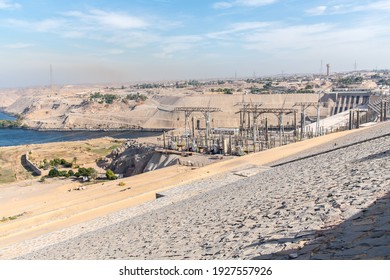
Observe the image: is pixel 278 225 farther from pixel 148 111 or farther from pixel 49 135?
pixel 148 111

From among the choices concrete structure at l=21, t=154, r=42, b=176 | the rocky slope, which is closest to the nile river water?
concrete structure at l=21, t=154, r=42, b=176

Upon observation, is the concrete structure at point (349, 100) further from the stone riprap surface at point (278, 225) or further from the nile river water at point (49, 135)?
the stone riprap surface at point (278, 225)

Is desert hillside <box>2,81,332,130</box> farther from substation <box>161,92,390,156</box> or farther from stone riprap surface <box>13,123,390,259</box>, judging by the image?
stone riprap surface <box>13,123,390,259</box>

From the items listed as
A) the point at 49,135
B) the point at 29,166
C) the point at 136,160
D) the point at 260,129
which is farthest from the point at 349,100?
the point at 49,135

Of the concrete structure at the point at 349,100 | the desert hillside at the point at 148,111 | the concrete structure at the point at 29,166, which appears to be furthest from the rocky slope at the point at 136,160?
the concrete structure at the point at 349,100

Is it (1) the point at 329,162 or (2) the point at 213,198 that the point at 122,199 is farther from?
(1) the point at 329,162
